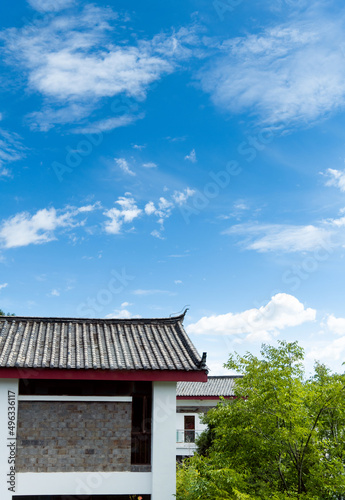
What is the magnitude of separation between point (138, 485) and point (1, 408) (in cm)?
313

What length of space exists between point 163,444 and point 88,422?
1583mm

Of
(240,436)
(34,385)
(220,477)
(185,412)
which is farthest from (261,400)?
→ (185,412)

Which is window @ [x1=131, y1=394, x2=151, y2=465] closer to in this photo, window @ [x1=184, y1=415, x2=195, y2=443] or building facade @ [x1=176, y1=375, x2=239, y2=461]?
window @ [x1=184, y1=415, x2=195, y2=443]

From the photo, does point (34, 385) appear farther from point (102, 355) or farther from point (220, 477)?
point (220, 477)

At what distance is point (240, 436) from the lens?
10.4 metres

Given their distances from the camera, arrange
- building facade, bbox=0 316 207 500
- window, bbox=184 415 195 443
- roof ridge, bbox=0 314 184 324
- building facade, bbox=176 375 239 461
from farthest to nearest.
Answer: building facade, bbox=176 375 239 461
window, bbox=184 415 195 443
roof ridge, bbox=0 314 184 324
building facade, bbox=0 316 207 500

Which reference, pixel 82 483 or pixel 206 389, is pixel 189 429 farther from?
pixel 82 483

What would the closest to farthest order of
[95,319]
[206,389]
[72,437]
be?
[72,437] → [95,319] → [206,389]

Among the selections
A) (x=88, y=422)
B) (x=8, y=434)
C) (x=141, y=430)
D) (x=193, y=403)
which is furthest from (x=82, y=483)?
(x=193, y=403)

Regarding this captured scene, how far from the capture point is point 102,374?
1095 cm

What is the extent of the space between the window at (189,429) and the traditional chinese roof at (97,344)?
16.0 meters

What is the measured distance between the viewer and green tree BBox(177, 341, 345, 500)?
31.7 ft

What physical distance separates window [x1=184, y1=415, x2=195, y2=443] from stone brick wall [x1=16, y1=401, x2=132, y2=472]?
17087 mm

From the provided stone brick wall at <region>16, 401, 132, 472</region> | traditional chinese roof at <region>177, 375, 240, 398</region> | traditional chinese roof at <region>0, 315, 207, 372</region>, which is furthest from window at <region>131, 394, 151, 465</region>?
traditional chinese roof at <region>177, 375, 240, 398</region>
